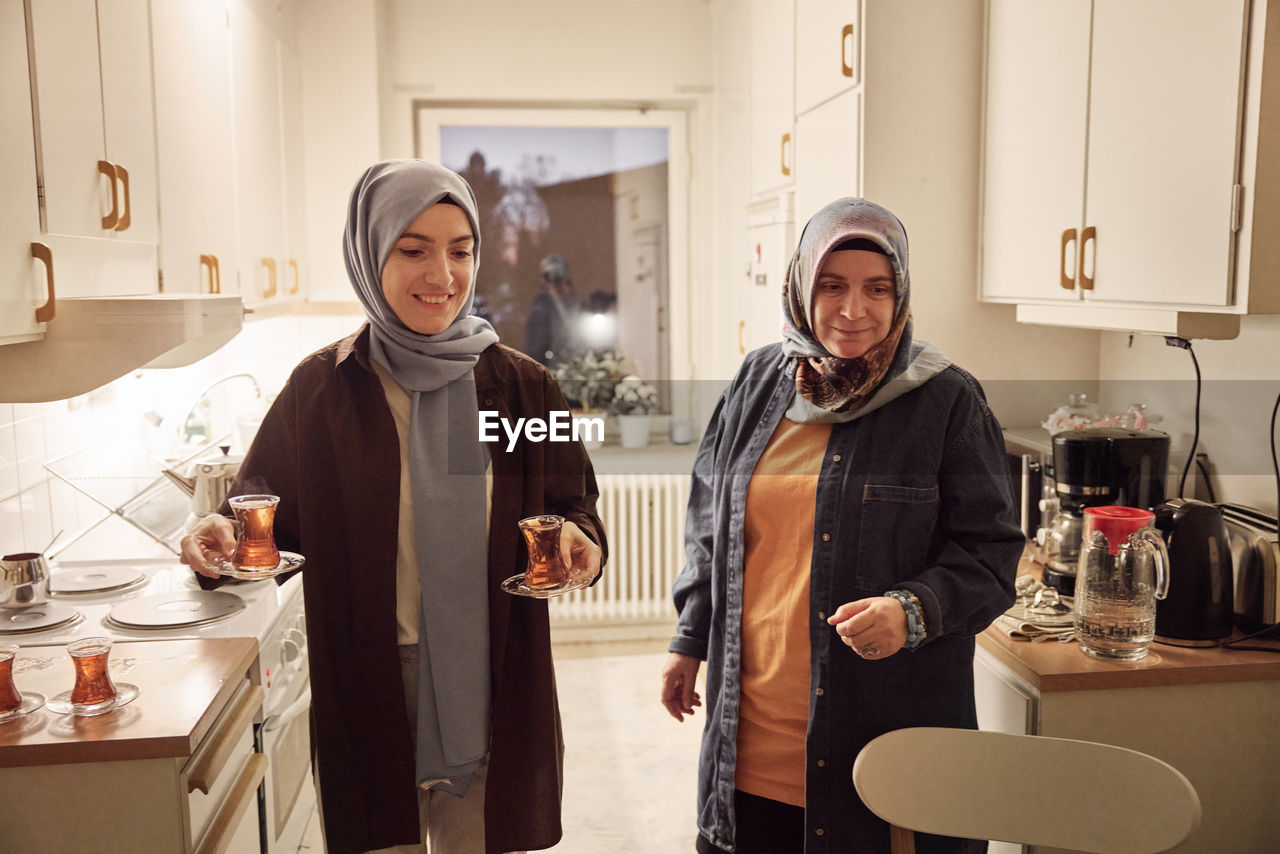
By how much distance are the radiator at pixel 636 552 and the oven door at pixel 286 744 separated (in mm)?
1683

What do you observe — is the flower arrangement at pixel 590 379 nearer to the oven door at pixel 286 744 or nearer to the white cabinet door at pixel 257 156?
the white cabinet door at pixel 257 156

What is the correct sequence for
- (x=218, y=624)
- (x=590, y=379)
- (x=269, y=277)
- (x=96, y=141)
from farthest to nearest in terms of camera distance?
(x=590, y=379) < (x=269, y=277) < (x=218, y=624) < (x=96, y=141)

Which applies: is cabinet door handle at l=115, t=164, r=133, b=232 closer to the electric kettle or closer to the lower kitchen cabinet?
the lower kitchen cabinet

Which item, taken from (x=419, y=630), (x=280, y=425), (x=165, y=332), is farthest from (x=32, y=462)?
(x=419, y=630)

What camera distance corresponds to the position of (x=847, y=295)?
1498 millimetres

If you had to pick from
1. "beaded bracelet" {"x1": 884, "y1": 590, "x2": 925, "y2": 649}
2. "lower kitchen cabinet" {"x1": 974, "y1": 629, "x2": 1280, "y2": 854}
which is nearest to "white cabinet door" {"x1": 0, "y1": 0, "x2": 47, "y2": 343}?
"beaded bracelet" {"x1": 884, "y1": 590, "x2": 925, "y2": 649}

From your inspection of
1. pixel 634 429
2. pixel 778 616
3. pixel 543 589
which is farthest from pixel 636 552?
pixel 543 589

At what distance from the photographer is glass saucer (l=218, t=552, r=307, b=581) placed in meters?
1.34

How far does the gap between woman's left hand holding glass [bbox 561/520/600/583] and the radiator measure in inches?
100

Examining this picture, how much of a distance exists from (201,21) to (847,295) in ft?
6.30

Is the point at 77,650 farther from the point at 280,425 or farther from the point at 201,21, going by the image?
the point at 201,21

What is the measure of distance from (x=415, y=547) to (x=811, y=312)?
65 cm

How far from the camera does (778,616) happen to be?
1.54 meters

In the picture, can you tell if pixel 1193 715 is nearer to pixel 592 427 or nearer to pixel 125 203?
pixel 125 203
